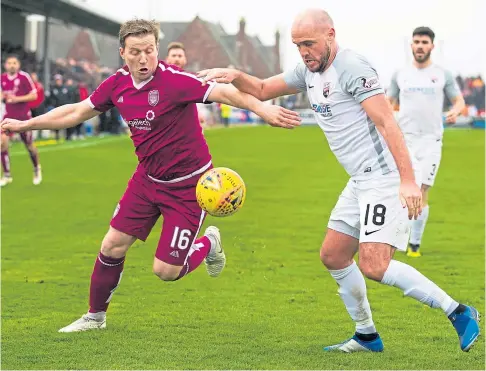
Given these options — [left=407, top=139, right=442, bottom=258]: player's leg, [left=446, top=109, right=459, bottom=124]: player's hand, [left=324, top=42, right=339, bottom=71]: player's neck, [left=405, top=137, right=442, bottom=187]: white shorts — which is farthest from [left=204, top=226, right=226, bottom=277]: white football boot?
[left=446, top=109, right=459, bottom=124]: player's hand

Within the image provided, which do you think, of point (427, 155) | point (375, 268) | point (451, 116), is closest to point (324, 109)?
point (375, 268)

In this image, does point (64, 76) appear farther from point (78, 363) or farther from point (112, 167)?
point (78, 363)

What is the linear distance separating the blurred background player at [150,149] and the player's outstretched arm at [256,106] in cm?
11

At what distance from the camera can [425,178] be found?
505 inches

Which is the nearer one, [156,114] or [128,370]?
[128,370]

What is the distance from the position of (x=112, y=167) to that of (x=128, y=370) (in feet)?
63.8

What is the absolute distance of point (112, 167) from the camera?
25984 mm

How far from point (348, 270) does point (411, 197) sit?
1000 millimetres

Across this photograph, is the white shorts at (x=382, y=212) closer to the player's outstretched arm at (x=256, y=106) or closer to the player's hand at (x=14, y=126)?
the player's outstretched arm at (x=256, y=106)

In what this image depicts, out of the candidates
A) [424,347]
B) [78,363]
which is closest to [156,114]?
[78,363]

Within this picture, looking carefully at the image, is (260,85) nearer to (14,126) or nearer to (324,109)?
(324,109)

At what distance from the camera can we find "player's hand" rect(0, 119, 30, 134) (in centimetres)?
808

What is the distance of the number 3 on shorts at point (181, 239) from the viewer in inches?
321

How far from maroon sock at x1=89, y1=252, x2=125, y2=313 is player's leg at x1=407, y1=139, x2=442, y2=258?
5.29 meters
